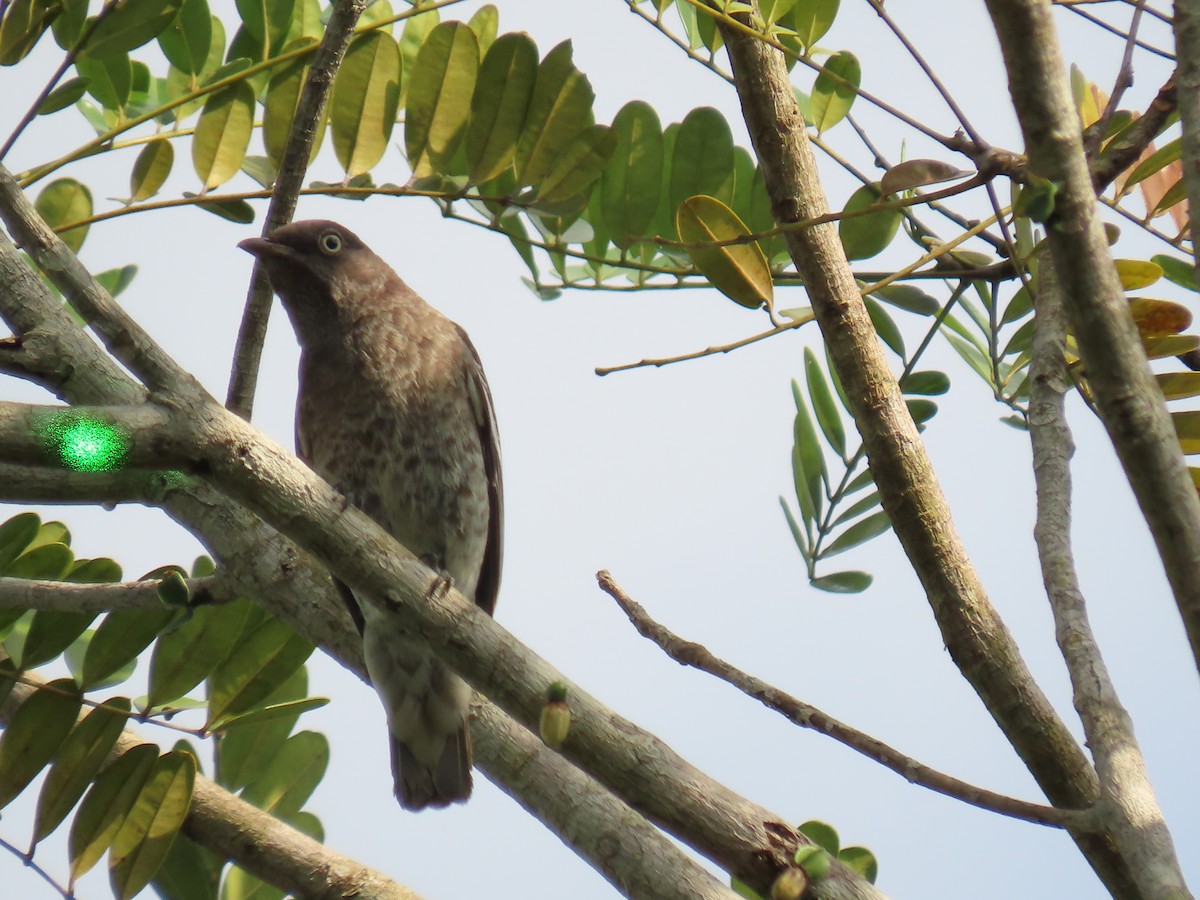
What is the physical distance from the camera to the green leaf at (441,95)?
11.8 ft

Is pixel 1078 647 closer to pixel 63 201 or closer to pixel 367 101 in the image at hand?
pixel 367 101

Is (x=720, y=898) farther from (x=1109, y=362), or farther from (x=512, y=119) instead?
(x=512, y=119)

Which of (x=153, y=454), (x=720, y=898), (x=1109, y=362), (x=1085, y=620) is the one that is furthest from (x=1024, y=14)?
(x=720, y=898)

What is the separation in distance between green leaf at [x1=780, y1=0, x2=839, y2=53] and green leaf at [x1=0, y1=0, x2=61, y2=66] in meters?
1.97

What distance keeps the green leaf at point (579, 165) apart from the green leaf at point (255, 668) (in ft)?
4.92

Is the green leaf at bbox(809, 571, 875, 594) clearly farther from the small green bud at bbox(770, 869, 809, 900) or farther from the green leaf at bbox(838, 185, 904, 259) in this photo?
the small green bud at bbox(770, 869, 809, 900)

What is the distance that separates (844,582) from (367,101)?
2035 mm

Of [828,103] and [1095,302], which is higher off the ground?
[828,103]

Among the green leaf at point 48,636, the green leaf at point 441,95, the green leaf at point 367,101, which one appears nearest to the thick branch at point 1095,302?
the green leaf at point 441,95

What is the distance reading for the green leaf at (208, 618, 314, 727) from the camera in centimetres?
364

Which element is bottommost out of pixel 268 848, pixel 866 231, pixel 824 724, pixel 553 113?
pixel 268 848

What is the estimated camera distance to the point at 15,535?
11.7ft

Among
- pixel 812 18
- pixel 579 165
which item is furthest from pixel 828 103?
pixel 579 165

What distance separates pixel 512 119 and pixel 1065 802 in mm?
2316
